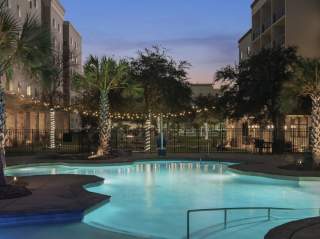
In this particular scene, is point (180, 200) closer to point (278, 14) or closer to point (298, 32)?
point (298, 32)

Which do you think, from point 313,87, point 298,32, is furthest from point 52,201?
point 298,32

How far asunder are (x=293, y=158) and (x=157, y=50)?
14632 millimetres

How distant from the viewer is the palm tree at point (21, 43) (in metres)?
12.7

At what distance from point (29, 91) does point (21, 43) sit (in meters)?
32.6

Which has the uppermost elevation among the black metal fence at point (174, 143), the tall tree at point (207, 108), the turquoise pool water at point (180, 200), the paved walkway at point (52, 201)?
the tall tree at point (207, 108)

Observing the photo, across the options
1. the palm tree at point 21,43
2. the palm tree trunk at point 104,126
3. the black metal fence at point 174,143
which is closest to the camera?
the palm tree at point 21,43

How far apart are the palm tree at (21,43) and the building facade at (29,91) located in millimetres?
15803

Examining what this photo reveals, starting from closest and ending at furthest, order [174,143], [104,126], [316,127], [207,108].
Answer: [316,127]
[104,126]
[207,108]
[174,143]

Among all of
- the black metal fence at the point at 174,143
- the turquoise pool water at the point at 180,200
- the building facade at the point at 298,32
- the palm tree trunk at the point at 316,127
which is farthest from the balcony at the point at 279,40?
the palm tree trunk at the point at 316,127

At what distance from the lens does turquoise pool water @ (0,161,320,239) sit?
10.1 m

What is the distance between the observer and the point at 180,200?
47.5 ft

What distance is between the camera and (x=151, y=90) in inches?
1425

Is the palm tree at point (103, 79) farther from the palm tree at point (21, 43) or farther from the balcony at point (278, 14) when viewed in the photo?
the balcony at point (278, 14)

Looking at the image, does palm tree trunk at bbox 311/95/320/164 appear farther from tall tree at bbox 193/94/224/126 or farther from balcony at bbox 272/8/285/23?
balcony at bbox 272/8/285/23
